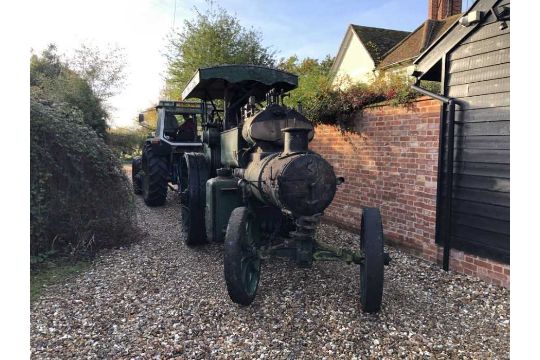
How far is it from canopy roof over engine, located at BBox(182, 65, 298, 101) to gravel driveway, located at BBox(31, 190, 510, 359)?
2.24 metres

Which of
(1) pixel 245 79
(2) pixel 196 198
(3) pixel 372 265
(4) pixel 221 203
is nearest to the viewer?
(3) pixel 372 265

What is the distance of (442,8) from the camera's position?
17.7 metres

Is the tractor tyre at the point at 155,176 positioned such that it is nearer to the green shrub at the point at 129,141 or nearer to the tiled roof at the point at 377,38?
the tiled roof at the point at 377,38

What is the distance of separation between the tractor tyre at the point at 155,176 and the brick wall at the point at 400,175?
3.50m

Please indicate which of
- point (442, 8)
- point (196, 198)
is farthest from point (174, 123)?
point (442, 8)

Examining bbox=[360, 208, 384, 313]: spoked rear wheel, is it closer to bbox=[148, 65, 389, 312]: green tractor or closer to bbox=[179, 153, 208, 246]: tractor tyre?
bbox=[148, 65, 389, 312]: green tractor

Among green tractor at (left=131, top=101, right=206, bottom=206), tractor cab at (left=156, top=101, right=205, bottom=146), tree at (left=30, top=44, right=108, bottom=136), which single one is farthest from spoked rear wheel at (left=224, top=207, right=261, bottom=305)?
tree at (left=30, top=44, right=108, bottom=136)

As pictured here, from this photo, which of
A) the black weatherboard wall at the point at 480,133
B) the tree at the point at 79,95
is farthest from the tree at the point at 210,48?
the black weatherboard wall at the point at 480,133

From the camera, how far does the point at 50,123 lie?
14.9 ft

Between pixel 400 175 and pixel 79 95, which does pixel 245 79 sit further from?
pixel 79 95

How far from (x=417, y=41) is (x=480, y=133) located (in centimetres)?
1343

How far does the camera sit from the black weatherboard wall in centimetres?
375

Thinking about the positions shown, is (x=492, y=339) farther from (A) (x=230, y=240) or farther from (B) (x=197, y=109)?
(B) (x=197, y=109)

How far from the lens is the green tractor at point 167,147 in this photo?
7477mm
